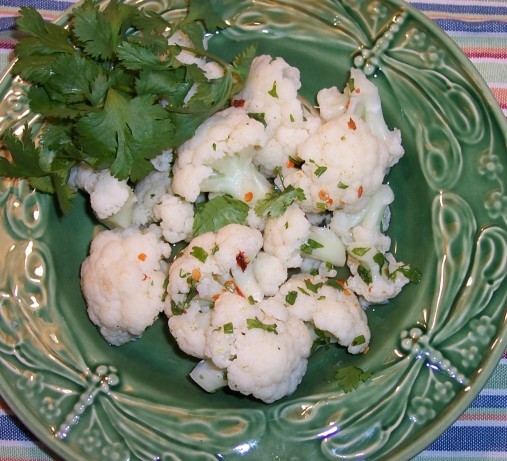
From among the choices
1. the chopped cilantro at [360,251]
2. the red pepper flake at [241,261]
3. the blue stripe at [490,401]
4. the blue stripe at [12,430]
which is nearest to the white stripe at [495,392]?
the blue stripe at [490,401]

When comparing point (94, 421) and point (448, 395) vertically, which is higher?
point (448, 395)

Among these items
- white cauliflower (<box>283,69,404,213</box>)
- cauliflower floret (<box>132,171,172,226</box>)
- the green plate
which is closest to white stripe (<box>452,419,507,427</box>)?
the green plate

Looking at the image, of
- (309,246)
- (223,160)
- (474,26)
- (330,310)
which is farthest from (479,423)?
(474,26)

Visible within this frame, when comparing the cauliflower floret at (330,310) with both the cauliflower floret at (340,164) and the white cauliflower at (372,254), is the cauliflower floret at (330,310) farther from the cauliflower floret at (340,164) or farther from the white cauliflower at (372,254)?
the cauliflower floret at (340,164)

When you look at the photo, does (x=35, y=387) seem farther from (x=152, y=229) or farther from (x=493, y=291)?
(x=493, y=291)

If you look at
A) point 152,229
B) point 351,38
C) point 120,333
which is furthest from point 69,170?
point 351,38

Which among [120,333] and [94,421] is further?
[120,333]

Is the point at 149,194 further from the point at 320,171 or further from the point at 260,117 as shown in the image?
the point at 320,171

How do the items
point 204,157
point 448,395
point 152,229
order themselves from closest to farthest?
point 448,395 < point 204,157 < point 152,229
